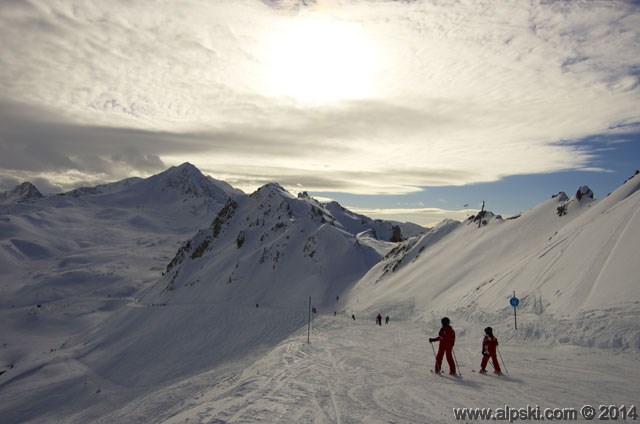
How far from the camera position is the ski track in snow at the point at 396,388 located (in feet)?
33.4

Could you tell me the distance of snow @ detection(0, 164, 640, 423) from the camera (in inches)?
479

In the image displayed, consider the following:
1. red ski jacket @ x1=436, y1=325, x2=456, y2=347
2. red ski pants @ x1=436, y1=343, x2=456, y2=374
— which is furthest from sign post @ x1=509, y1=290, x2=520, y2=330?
red ski pants @ x1=436, y1=343, x2=456, y2=374

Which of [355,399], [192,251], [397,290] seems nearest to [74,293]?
[192,251]

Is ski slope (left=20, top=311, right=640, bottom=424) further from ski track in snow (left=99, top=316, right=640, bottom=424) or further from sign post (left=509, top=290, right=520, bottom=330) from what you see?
sign post (left=509, top=290, right=520, bottom=330)

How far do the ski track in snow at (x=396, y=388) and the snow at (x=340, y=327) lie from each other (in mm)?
81

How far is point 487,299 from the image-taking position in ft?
98.0

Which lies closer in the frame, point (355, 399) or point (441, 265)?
point (355, 399)

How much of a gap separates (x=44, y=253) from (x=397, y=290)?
20721cm

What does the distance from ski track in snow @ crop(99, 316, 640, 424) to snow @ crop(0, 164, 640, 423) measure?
81 mm

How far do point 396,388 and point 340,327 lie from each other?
24.2 metres

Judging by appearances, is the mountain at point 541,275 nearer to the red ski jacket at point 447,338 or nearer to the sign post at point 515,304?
the sign post at point 515,304

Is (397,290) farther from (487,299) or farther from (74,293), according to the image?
(74,293)

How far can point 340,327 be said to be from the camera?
36.1 metres

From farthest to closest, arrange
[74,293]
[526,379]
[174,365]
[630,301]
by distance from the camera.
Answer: [74,293] → [174,365] → [630,301] → [526,379]
